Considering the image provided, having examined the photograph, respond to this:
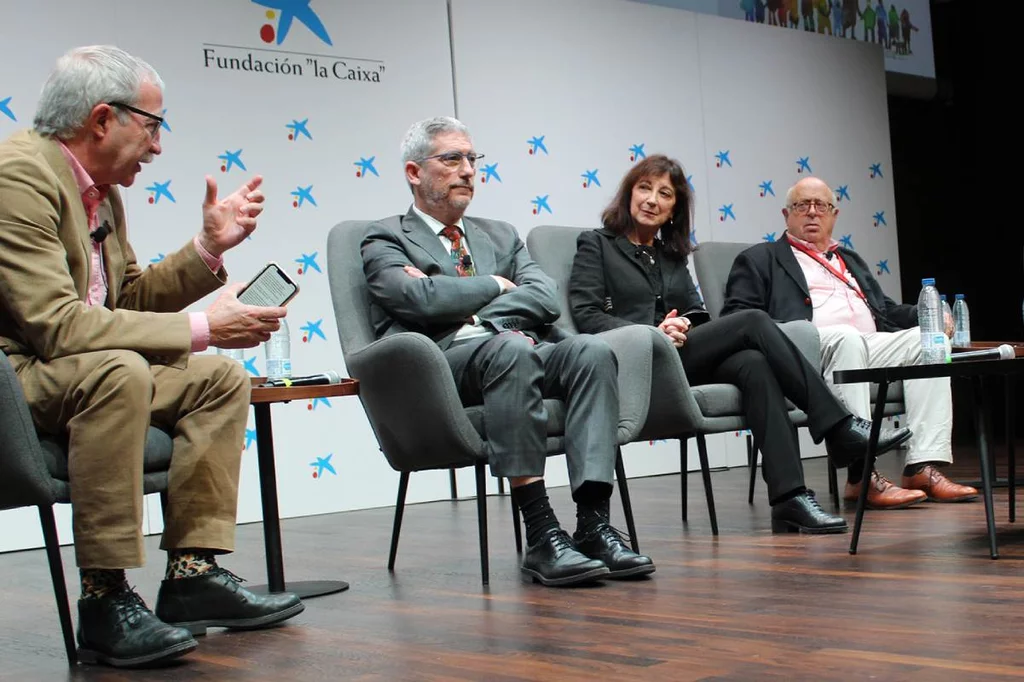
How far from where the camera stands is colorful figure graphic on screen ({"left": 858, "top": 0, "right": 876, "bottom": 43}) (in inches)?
295

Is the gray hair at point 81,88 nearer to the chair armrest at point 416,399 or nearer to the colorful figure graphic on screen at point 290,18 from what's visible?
the chair armrest at point 416,399

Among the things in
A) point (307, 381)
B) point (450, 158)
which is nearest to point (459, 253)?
point (450, 158)

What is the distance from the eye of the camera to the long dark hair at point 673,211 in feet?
12.1

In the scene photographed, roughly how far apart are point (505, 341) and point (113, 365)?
97 centimetres

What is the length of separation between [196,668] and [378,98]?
11.9 ft

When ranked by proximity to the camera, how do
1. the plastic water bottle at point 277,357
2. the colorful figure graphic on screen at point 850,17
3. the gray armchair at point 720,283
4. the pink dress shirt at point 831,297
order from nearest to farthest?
the plastic water bottle at point 277,357 < the gray armchair at point 720,283 < the pink dress shirt at point 831,297 < the colorful figure graphic on screen at point 850,17

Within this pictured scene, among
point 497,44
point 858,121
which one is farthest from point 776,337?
point 858,121

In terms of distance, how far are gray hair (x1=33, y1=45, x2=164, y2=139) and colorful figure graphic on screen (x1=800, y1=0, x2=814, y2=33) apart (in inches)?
219

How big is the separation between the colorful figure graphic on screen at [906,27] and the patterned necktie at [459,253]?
550 cm

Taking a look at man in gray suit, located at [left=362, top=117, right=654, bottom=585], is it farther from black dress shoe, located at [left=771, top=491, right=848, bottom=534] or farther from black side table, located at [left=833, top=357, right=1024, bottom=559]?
black dress shoe, located at [left=771, top=491, right=848, bottom=534]

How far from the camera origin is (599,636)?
6.72ft

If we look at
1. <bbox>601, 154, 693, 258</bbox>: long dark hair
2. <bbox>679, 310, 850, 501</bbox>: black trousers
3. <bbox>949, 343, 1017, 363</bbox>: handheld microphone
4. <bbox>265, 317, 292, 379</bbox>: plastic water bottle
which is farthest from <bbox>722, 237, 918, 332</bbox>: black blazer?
<bbox>265, 317, 292, 379</bbox>: plastic water bottle

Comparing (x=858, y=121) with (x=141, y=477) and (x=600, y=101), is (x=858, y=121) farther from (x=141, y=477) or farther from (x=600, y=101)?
(x=141, y=477)

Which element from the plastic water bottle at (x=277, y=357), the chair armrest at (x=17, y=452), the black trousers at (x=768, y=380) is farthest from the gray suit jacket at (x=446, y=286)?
the chair armrest at (x=17, y=452)
